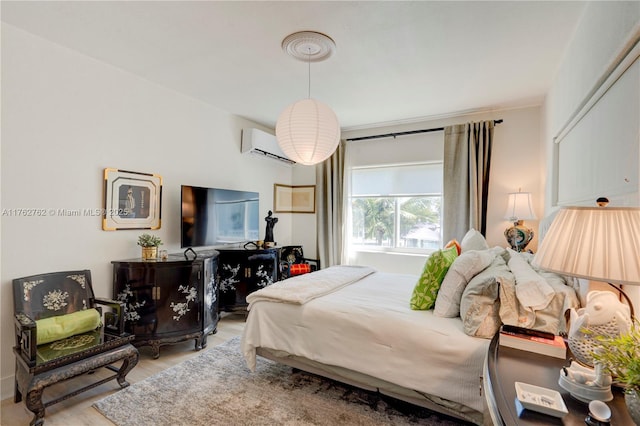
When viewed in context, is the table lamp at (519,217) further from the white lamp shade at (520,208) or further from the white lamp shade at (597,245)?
the white lamp shade at (597,245)

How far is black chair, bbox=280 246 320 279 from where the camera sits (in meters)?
4.75

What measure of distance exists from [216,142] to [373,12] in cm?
259

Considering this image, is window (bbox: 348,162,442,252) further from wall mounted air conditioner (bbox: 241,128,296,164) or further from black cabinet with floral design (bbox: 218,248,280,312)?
black cabinet with floral design (bbox: 218,248,280,312)

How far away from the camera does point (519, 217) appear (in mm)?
3521

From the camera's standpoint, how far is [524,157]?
383cm

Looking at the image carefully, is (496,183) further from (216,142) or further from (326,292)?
(216,142)

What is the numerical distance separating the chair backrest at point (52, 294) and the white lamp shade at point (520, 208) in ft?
14.1

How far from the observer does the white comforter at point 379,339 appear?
67.7 inches

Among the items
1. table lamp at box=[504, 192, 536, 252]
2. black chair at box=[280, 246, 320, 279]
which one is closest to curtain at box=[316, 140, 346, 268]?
black chair at box=[280, 246, 320, 279]

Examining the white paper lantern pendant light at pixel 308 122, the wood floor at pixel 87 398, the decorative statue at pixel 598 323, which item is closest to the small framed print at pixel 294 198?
the wood floor at pixel 87 398

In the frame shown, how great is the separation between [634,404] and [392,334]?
122 cm

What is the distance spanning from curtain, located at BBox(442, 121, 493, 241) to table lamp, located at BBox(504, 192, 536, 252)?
1.14 ft

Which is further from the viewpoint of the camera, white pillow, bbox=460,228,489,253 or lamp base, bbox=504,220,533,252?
lamp base, bbox=504,220,533,252

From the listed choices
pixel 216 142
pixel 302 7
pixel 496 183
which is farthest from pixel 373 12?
pixel 496 183
